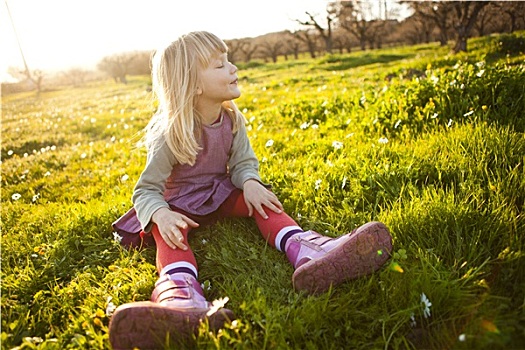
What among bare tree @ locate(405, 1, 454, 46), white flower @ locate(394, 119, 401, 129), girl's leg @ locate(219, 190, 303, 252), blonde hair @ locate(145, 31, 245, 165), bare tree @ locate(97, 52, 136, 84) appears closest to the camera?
girl's leg @ locate(219, 190, 303, 252)

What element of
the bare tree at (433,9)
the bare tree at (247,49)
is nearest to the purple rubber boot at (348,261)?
the bare tree at (433,9)

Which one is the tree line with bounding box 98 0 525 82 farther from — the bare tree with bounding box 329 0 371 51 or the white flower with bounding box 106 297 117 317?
the white flower with bounding box 106 297 117 317

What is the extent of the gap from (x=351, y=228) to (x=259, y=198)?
653 mm

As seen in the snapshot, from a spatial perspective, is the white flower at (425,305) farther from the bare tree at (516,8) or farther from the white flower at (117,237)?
the bare tree at (516,8)

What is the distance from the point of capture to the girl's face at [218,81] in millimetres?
2803

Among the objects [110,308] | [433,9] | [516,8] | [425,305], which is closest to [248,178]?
[110,308]

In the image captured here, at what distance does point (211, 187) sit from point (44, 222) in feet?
5.47

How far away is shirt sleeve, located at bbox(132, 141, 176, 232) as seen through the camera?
2.67 meters

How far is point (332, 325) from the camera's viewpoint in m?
1.90

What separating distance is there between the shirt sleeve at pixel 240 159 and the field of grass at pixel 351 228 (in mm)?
363

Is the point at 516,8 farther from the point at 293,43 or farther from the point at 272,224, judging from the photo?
the point at 293,43

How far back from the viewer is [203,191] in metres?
3.04

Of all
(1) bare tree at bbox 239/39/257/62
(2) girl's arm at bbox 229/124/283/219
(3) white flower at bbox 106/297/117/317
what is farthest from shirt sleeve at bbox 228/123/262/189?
(1) bare tree at bbox 239/39/257/62

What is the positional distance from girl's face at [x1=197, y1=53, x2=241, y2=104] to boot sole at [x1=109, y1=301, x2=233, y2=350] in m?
1.53
